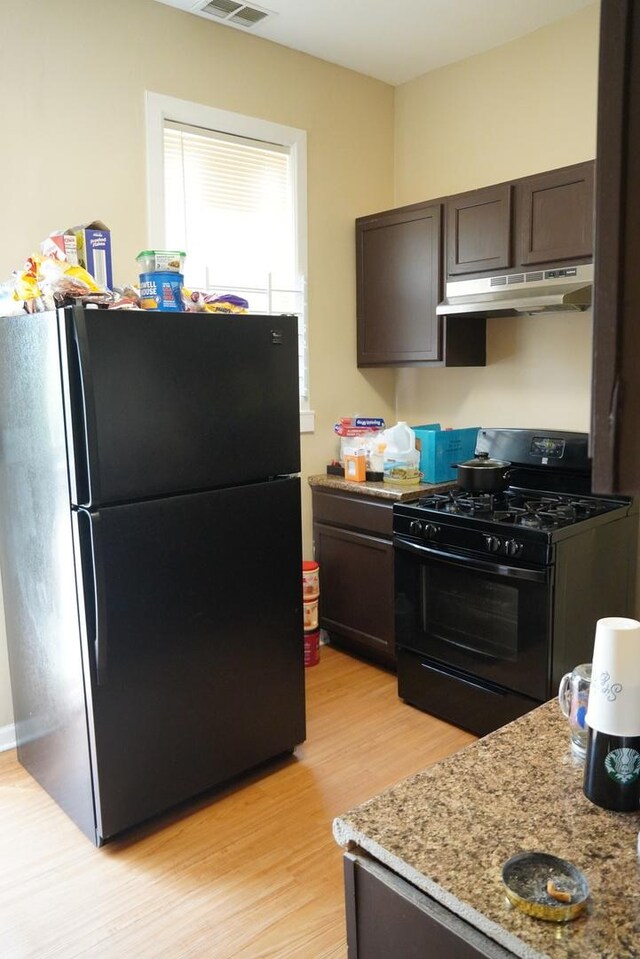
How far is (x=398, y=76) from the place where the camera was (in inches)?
144

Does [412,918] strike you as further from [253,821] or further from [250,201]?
[250,201]

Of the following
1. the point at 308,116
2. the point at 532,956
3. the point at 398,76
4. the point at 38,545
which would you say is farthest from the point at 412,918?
the point at 398,76

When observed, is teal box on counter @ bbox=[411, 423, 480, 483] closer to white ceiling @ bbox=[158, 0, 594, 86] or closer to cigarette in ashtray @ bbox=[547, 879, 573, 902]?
white ceiling @ bbox=[158, 0, 594, 86]

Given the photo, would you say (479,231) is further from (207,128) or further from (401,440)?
(207,128)

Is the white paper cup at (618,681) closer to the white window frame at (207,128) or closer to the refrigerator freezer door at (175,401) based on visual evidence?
the refrigerator freezer door at (175,401)

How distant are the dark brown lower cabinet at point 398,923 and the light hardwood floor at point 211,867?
1014mm

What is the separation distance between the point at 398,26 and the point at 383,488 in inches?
78.9

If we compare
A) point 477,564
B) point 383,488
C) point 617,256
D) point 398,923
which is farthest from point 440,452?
point 617,256

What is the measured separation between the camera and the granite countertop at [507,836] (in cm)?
78

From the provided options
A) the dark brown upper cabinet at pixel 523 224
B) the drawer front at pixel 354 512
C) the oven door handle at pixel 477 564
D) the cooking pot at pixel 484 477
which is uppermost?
the dark brown upper cabinet at pixel 523 224

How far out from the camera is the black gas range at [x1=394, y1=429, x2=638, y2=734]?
251 cm

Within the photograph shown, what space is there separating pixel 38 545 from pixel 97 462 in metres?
0.48

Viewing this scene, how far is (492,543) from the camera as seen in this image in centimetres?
259

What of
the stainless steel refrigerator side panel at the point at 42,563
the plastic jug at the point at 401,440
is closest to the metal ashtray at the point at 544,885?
the stainless steel refrigerator side panel at the point at 42,563
